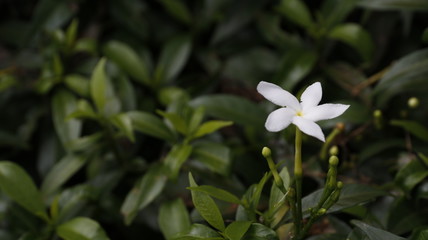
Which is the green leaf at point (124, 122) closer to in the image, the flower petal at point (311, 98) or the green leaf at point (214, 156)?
the green leaf at point (214, 156)

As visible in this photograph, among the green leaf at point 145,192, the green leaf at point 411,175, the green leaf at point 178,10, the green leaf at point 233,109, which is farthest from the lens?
the green leaf at point 178,10

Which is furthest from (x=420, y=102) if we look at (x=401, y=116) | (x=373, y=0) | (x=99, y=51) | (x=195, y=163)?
(x=99, y=51)

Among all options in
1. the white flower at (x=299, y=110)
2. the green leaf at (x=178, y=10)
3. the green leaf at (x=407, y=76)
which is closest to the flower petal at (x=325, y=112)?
the white flower at (x=299, y=110)

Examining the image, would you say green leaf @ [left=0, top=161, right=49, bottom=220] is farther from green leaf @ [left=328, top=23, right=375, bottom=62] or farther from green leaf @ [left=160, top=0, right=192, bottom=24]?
green leaf @ [left=328, top=23, right=375, bottom=62]

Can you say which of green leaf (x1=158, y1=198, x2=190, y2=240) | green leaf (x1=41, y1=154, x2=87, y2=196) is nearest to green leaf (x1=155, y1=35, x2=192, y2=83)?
green leaf (x1=41, y1=154, x2=87, y2=196)

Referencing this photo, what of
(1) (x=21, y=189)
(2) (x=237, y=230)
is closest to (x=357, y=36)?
(2) (x=237, y=230)
